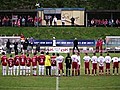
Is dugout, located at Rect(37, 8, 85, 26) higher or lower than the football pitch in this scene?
higher

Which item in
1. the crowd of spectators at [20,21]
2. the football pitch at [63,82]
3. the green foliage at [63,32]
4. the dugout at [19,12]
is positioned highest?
the dugout at [19,12]

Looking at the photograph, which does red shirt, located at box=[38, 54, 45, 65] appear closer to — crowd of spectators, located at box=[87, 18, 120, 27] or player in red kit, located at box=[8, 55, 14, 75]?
player in red kit, located at box=[8, 55, 14, 75]

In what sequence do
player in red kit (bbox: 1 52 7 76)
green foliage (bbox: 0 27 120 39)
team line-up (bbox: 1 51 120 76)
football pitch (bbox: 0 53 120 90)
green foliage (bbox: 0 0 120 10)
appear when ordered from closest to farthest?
football pitch (bbox: 0 53 120 90), team line-up (bbox: 1 51 120 76), player in red kit (bbox: 1 52 7 76), green foliage (bbox: 0 27 120 39), green foliage (bbox: 0 0 120 10)

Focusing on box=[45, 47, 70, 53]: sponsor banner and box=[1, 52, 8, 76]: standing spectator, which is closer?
box=[1, 52, 8, 76]: standing spectator

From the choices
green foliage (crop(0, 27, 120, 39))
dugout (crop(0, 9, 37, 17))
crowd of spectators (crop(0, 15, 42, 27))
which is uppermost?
dugout (crop(0, 9, 37, 17))

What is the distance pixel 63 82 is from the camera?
35125 millimetres

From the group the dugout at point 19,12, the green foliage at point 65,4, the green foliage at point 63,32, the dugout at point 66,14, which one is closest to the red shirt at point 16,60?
the green foliage at point 63,32

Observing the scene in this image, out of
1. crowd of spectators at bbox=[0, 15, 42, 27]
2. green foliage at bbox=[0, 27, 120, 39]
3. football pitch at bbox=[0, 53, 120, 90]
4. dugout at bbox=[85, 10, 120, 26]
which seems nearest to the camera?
football pitch at bbox=[0, 53, 120, 90]

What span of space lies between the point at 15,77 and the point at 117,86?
822 cm

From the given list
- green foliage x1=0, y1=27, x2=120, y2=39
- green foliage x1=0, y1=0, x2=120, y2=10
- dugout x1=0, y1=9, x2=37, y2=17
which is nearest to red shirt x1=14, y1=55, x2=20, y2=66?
green foliage x1=0, y1=27, x2=120, y2=39

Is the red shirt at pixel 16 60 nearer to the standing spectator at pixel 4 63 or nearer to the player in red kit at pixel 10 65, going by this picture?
the player in red kit at pixel 10 65

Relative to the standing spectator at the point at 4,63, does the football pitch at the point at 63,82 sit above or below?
below

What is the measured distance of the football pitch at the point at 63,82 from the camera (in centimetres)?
3278

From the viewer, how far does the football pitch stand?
32.8 metres
